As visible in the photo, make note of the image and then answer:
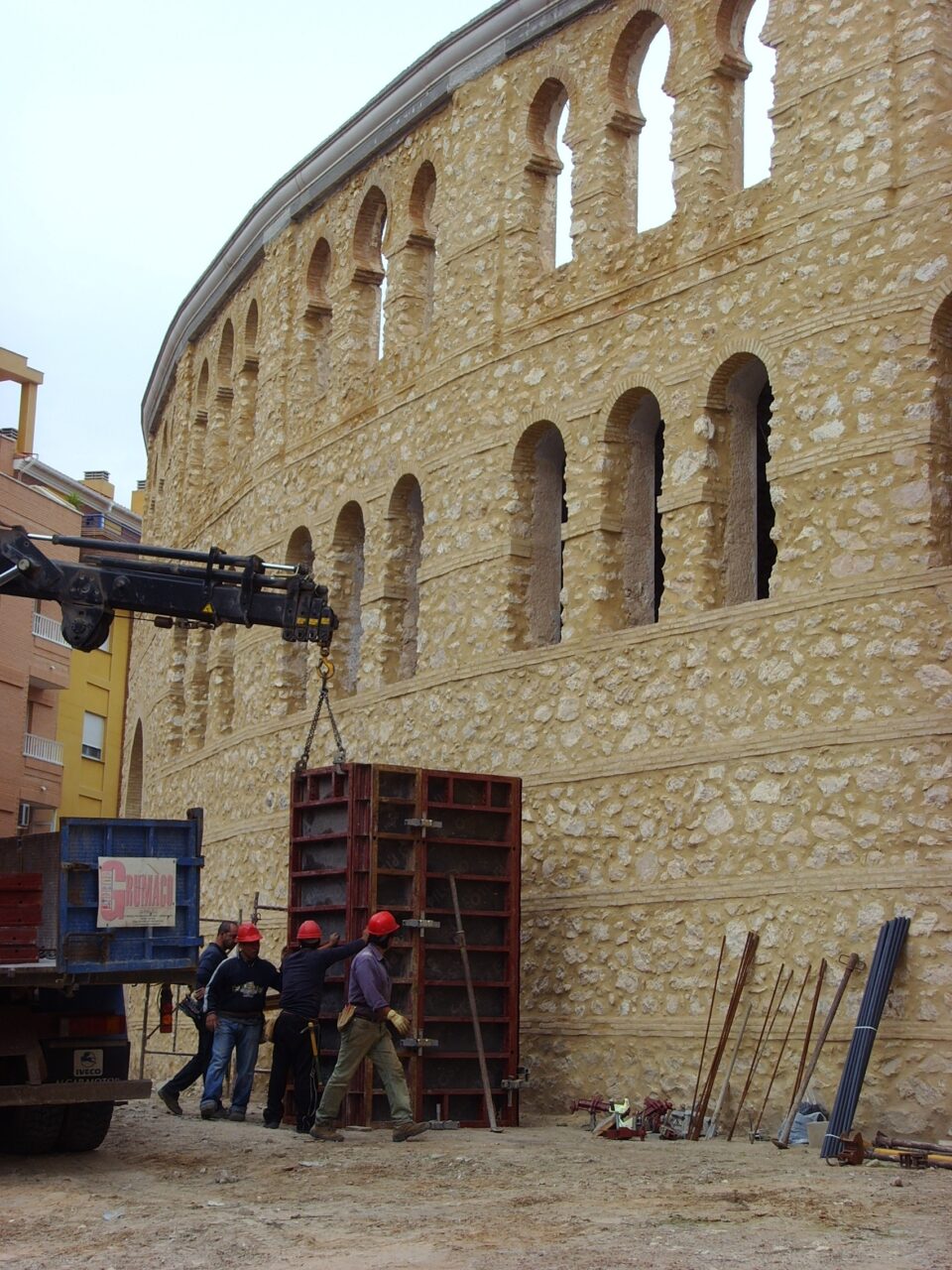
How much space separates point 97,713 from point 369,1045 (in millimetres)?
37445

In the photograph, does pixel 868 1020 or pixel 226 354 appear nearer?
pixel 868 1020

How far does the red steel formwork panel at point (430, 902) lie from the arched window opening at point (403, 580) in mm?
4302

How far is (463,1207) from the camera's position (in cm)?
1054

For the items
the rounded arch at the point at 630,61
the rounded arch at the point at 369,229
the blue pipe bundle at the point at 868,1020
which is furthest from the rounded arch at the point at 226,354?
the blue pipe bundle at the point at 868,1020

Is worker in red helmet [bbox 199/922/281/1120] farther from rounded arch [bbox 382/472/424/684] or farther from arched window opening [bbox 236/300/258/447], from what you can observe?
arched window opening [bbox 236/300/258/447]

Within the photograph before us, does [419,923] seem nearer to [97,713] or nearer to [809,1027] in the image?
[809,1027]

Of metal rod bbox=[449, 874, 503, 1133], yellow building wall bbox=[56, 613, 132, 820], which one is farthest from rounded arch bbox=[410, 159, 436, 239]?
yellow building wall bbox=[56, 613, 132, 820]

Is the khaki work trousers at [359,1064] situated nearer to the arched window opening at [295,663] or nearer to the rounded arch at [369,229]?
the arched window opening at [295,663]

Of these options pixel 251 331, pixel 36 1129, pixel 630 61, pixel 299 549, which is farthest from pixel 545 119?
pixel 36 1129

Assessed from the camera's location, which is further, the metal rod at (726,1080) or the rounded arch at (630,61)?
the rounded arch at (630,61)

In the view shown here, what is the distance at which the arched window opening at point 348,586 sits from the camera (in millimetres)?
22172

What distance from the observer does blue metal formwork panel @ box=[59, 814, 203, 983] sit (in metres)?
12.6

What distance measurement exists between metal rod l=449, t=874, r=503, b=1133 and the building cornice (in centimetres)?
922

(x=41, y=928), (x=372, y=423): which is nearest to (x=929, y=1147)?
(x=41, y=928)
